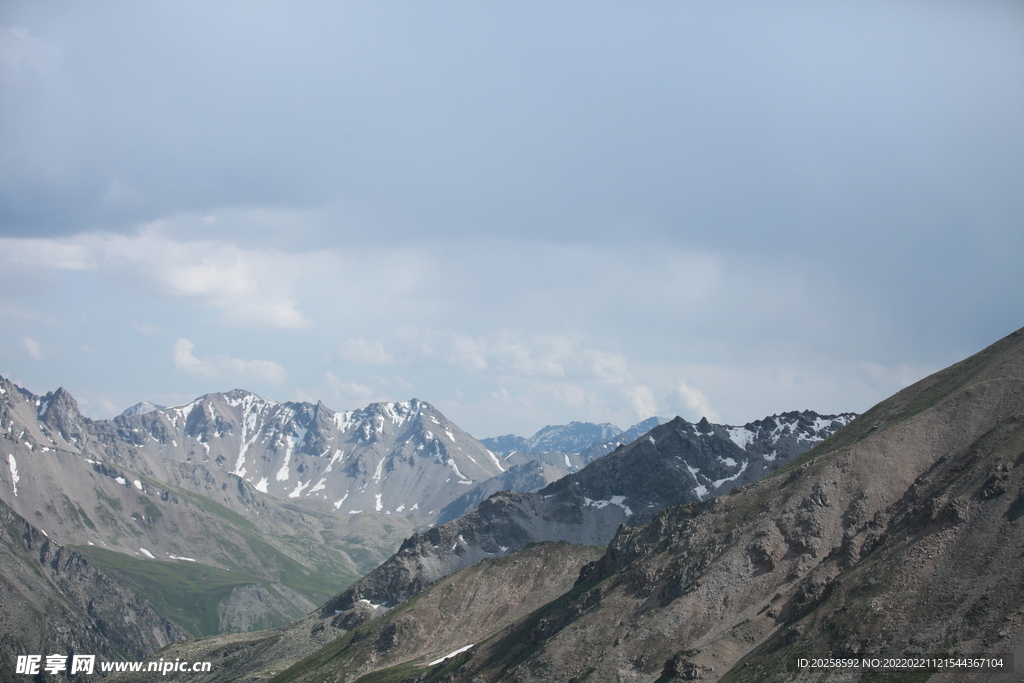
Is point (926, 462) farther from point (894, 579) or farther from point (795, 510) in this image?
point (894, 579)

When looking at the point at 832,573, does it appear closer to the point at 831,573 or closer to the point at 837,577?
the point at 831,573

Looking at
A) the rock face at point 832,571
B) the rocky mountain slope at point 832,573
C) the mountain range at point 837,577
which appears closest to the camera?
the mountain range at point 837,577

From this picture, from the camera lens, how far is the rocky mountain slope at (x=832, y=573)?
333ft

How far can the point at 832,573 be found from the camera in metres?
123

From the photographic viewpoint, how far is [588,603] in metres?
155

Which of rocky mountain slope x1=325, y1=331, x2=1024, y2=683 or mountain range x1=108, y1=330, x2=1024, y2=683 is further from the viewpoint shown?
rocky mountain slope x1=325, y1=331, x2=1024, y2=683

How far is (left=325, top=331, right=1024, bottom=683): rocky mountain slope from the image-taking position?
101625mm

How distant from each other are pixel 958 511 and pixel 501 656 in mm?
90115

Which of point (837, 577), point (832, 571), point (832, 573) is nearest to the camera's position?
point (837, 577)

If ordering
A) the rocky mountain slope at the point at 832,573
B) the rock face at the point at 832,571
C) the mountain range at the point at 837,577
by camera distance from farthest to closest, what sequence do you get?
the rock face at the point at 832,571 → the rocky mountain slope at the point at 832,573 → the mountain range at the point at 837,577

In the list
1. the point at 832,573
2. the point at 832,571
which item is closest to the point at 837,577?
the point at 832,573

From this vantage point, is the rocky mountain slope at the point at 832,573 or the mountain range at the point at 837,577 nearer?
the mountain range at the point at 837,577

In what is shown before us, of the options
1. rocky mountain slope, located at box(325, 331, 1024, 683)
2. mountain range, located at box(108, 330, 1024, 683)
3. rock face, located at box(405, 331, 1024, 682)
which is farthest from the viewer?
rock face, located at box(405, 331, 1024, 682)

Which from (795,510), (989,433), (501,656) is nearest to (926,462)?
(989,433)
